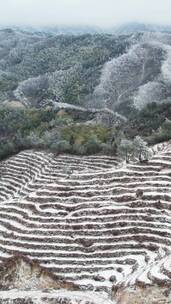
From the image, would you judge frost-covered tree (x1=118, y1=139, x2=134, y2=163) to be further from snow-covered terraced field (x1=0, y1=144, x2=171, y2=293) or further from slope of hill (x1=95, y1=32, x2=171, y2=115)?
slope of hill (x1=95, y1=32, x2=171, y2=115)

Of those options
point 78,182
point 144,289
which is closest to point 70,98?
point 78,182

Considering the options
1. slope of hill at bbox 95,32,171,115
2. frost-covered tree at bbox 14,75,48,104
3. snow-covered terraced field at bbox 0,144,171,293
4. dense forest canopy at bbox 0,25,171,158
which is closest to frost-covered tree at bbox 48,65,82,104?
dense forest canopy at bbox 0,25,171,158

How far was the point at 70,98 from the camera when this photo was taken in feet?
439

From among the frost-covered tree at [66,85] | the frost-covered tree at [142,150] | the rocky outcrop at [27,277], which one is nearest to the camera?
Result: the rocky outcrop at [27,277]

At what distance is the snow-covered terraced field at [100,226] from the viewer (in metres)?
34.8

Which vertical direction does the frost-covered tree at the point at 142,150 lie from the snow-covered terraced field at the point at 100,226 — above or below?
above

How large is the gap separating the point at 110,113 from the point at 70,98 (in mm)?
24534

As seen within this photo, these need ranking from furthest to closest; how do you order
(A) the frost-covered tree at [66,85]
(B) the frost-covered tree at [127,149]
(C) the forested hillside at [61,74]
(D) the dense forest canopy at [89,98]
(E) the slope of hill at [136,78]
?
(C) the forested hillside at [61,74], (A) the frost-covered tree at [66,85], (E) the slope of hill at [136,78], (D) the dense forest canopy at [89,98], (B) the frost-covered tree at [127,149]

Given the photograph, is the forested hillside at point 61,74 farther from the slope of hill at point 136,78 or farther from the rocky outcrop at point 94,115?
the rocky outcrop at point 94,115

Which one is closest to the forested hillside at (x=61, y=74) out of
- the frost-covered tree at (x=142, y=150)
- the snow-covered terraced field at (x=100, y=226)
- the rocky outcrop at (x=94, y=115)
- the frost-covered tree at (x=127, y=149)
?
the rocky outcrop at (x=94, y=115)

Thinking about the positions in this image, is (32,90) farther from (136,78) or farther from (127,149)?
(127,149)

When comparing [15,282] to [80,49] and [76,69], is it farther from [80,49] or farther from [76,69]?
[80,49]

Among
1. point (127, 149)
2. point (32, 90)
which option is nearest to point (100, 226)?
point (127, 149)

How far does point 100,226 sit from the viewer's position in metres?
40.1
